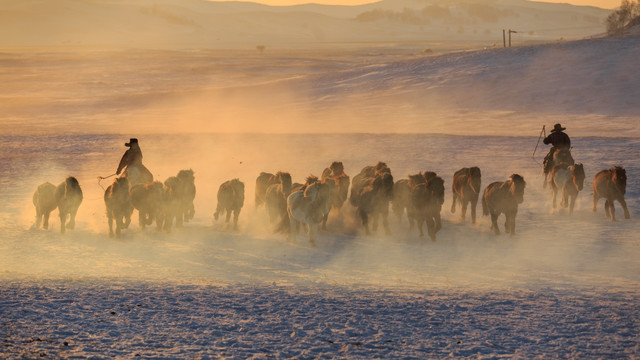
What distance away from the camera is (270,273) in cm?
1273

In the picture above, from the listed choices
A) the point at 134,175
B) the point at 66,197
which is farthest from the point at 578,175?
the point at 66,197

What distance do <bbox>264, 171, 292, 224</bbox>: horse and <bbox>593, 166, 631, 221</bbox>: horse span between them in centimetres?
680

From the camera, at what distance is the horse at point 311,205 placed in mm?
14617

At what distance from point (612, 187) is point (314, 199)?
664 centimetres

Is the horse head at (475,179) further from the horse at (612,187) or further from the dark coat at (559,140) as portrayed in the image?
the dark coat at (559,140)

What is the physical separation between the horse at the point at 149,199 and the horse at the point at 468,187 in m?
6.40

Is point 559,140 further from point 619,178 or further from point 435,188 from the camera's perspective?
point 435,188

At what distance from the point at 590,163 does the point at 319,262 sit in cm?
1352

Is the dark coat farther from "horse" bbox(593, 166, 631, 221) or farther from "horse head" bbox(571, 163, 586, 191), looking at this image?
"horse" bbox(593, 166, 631, 221)

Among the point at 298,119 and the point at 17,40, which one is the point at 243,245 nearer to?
the point at 298,119

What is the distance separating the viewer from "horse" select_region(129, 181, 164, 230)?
15.5 metres

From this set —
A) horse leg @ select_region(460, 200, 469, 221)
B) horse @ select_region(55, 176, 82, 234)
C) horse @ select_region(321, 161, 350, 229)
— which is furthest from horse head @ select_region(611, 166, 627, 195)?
horse @ select_region(55, 176, 82, 234)

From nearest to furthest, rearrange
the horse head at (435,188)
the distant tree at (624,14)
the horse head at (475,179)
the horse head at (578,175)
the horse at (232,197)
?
the horse head at (435,188)
the horse at (232,197)
the horse head at (475,179)
the horse head at (578,175)
the distant tree at (624,14)

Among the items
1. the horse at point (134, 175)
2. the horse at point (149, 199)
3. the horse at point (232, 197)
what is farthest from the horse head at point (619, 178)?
the horse at point (134, 175)
